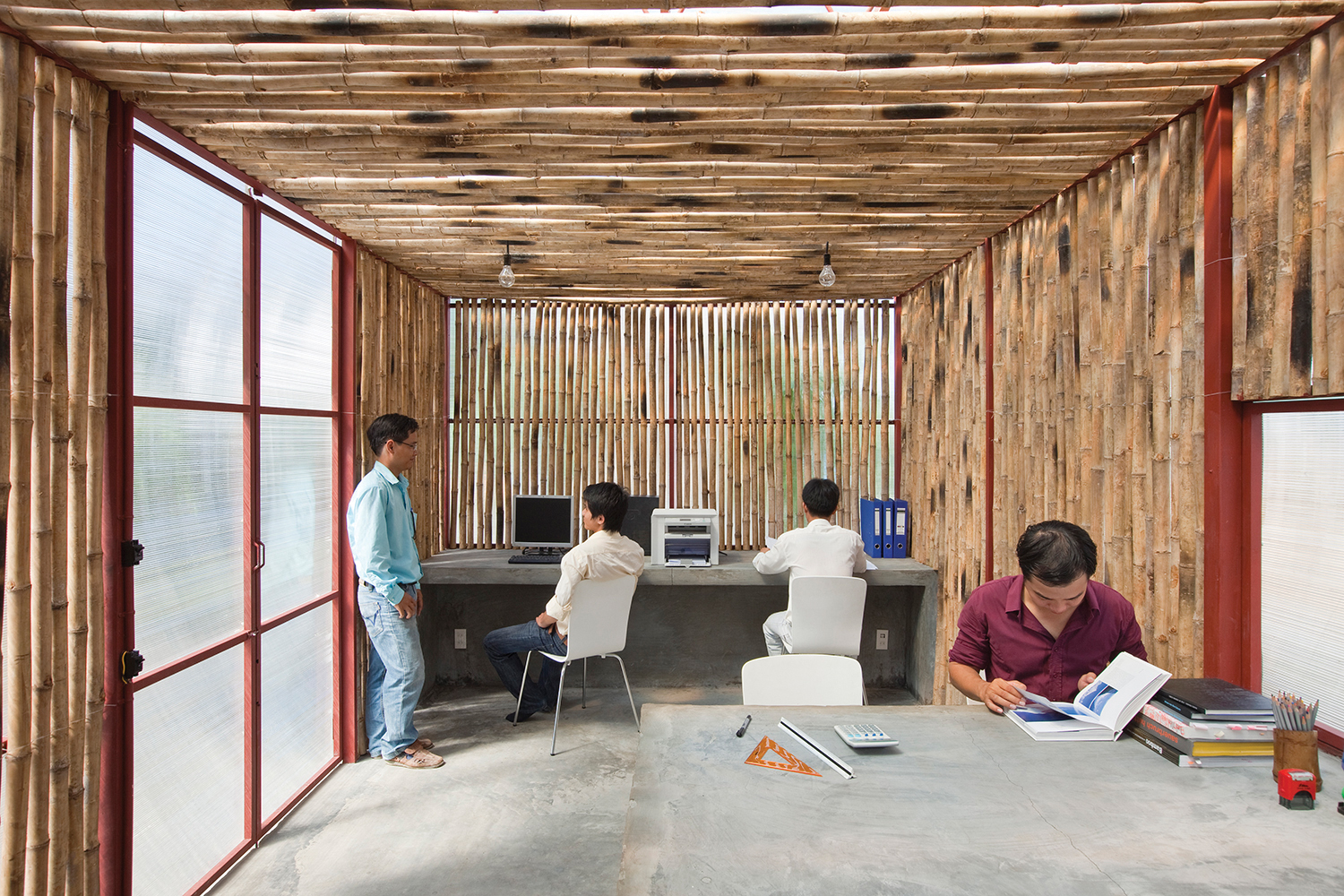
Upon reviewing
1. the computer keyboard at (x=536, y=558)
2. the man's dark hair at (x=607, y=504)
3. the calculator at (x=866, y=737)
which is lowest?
the calculator at (x=866, y=737)

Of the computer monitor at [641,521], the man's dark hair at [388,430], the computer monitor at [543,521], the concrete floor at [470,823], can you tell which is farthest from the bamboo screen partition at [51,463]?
the computer monitor at [641,521]

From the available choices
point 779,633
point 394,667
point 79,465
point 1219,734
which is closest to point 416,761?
point 394,667

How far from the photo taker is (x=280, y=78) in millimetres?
2232

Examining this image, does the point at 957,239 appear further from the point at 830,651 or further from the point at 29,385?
the point at 29,385

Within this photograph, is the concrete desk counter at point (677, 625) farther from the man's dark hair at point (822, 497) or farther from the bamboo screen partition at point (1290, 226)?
the bamboo screen partition at point (1290, 226)

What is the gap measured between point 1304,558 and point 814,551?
7.81 feet

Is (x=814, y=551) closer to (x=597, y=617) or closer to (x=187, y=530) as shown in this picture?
(x=597, y=617)

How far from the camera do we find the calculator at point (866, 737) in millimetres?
1985

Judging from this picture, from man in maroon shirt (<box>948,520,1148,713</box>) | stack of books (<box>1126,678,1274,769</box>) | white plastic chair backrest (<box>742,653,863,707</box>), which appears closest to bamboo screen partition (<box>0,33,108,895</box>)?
white plastic chair backrest (<box>742,653,863,707</box>)

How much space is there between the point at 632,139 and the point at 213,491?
2212 millimetres

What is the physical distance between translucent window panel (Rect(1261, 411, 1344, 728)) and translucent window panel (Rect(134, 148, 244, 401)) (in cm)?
378

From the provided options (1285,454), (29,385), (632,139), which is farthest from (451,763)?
(1285,454)

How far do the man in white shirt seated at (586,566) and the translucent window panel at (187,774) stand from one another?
161 centimetres

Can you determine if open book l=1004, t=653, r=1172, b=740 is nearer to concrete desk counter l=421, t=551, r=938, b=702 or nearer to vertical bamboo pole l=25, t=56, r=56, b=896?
vertical bamboo pole l=25, t=56, r=56, b=896
